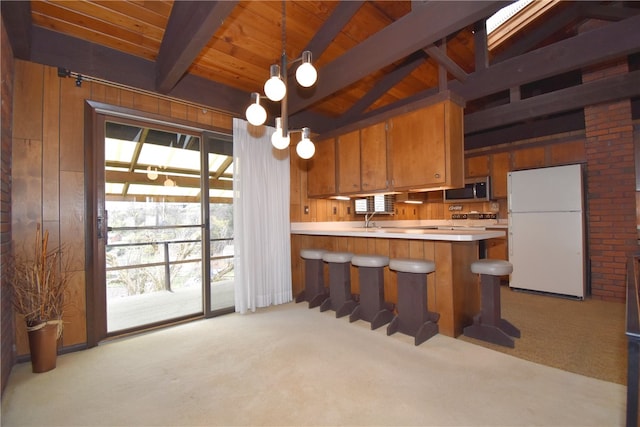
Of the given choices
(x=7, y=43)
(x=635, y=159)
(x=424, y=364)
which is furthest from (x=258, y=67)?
(x=635, y=159)

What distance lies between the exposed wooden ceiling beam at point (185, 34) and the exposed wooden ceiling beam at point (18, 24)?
0.87 meters

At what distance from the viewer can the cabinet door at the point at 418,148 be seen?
296cm

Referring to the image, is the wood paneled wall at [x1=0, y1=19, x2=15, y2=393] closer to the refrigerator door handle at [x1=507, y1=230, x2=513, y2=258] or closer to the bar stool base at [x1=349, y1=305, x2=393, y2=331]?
the bar stool base at [x1=349, y1=305, x2=393, y2=331]

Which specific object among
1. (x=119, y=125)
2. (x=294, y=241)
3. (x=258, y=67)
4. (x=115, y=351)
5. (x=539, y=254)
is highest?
(x=258, y=67)

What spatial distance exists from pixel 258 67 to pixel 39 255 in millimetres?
2713

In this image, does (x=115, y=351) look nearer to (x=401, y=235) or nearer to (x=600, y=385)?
(x=401, y=235)

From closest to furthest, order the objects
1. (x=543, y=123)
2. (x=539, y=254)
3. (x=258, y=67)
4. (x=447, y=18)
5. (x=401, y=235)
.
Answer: (x=447, y=18) → (x=401, y=235) → (x=258, y=67) → (x=539, y=254) → (x=543, y=123)

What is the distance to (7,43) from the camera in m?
2.03

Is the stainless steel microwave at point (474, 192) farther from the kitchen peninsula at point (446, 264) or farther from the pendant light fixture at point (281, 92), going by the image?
the pendant light fixture at point (281, 92)

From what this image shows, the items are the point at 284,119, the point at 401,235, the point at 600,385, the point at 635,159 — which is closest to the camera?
the point at 600,385

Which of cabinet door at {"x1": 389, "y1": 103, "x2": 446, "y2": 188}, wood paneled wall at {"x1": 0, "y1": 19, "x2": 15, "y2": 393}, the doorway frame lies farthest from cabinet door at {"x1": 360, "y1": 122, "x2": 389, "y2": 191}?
wood paneled wall at {"x1": 0, "y1": 19, "x2": 15, "y2": 393}

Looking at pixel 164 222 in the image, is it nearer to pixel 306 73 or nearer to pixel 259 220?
pixel 259 220

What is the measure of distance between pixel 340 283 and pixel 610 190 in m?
3.84

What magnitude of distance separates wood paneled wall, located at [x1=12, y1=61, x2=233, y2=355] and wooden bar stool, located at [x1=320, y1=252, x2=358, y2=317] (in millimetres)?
2432
